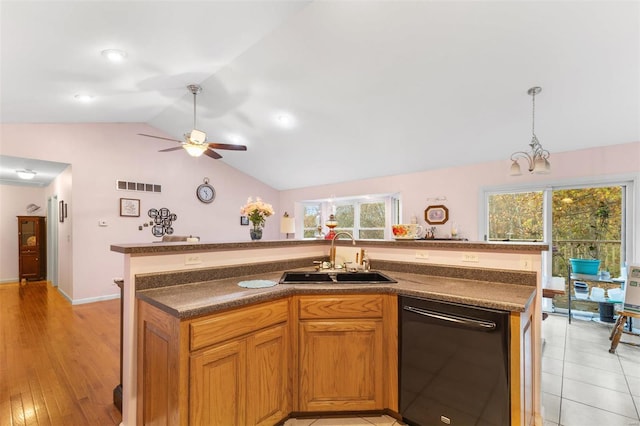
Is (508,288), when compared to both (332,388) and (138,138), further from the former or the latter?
(138,138)

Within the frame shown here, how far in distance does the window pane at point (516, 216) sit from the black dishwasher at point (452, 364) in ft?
12.2

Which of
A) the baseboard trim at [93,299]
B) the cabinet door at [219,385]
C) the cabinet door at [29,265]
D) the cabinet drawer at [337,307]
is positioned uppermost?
the cabinet drawer at [337,307]

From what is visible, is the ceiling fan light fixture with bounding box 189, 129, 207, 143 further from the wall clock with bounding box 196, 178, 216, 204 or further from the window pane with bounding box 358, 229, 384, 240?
the window pane with bounding box 358, 229, 384, 240

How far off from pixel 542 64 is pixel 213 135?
498 cm

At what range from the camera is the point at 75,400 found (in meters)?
2.12

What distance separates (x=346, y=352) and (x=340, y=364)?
9 centimetres

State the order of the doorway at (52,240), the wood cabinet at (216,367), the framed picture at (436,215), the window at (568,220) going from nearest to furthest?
the wood cabinet at (216,367) → the window at (568,220) → the framed picture at (436,215) → the doorway at (52,240)

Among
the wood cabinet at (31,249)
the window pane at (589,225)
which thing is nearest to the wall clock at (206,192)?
the wood cabinet at (31,249)

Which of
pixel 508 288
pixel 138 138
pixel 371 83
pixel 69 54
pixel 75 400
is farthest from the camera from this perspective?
pixel 138 138

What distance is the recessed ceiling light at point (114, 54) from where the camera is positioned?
263 cm

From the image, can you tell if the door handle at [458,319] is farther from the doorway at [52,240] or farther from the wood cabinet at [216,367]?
the doorway at [52,240]

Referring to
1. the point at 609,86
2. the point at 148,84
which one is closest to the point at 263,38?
the point at 148,84

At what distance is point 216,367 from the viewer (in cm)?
143

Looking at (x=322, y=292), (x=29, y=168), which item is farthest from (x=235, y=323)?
(x=29, y=168)
